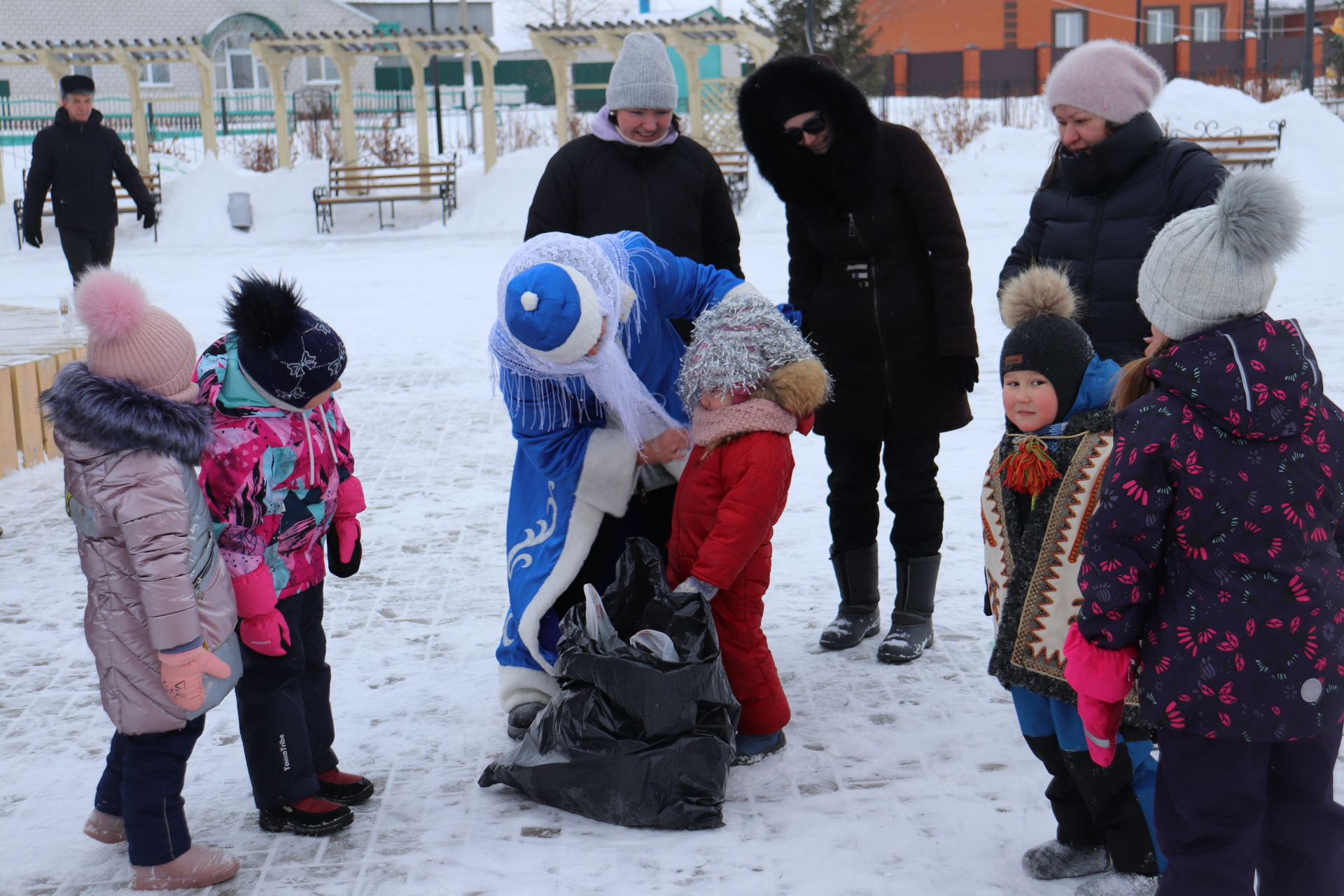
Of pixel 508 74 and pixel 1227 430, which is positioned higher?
pixel 508 74

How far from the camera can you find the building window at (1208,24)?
118ft

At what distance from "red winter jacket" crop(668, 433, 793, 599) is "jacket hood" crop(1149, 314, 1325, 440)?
3.84ft

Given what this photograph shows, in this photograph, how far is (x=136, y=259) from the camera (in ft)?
52.5

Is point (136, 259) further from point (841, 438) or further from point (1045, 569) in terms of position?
point (1045, 569)

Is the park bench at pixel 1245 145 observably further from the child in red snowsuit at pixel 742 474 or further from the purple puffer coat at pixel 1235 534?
the purple puffer coat at pixel 1235 534

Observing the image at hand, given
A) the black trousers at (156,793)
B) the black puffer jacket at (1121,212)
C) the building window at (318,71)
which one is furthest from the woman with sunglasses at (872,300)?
the building window at (318,71)

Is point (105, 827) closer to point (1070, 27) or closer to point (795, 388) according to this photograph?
point (795, 388)

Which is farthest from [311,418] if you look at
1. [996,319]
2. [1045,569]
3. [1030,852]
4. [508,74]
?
[508,74]

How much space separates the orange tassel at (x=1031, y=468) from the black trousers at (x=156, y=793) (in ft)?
5.49

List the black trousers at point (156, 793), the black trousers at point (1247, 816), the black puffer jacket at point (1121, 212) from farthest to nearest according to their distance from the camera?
the black puffer jacket at point (1121, 212) < the black trousers at point (156, 793) < the black trousers at point (1247, 816)

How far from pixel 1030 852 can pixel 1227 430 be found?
109 cm

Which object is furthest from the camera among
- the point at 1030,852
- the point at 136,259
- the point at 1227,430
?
the point at 136,259

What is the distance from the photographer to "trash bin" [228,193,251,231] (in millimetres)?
19078

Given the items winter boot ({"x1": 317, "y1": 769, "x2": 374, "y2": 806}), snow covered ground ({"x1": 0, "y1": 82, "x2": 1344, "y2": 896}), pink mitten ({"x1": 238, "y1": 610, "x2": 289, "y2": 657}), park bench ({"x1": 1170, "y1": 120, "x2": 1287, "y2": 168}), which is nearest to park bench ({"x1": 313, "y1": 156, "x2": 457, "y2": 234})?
park bench ({"x1": 1170, "y1": 120, "x2": 1287, "y2": 168})
